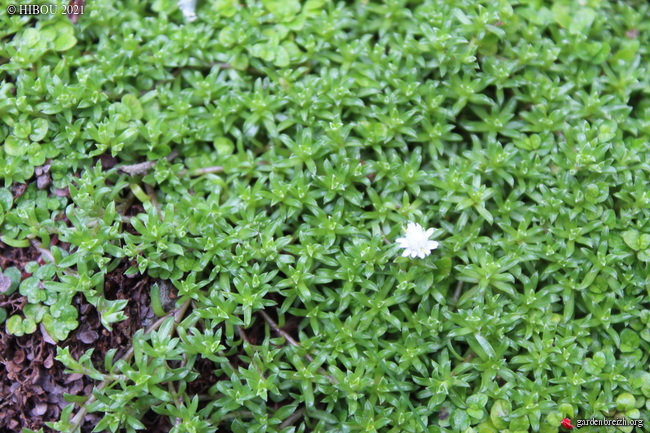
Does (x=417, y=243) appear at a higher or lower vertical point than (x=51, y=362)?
higher

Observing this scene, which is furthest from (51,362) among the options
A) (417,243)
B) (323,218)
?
(417,243)

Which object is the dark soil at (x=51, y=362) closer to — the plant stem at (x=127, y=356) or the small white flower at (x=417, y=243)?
the plant stem at (x=127, y=356)

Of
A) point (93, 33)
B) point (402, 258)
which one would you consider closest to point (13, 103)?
point (93, 33)

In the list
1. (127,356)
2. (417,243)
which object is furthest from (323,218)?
(127,356)

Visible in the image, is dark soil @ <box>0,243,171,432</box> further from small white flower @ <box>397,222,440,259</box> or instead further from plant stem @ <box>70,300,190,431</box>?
small white flower @ <box>397,222,440,259</box>

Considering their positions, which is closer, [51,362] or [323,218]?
[51,362]

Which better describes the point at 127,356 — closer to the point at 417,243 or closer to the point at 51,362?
the point at 51,362
